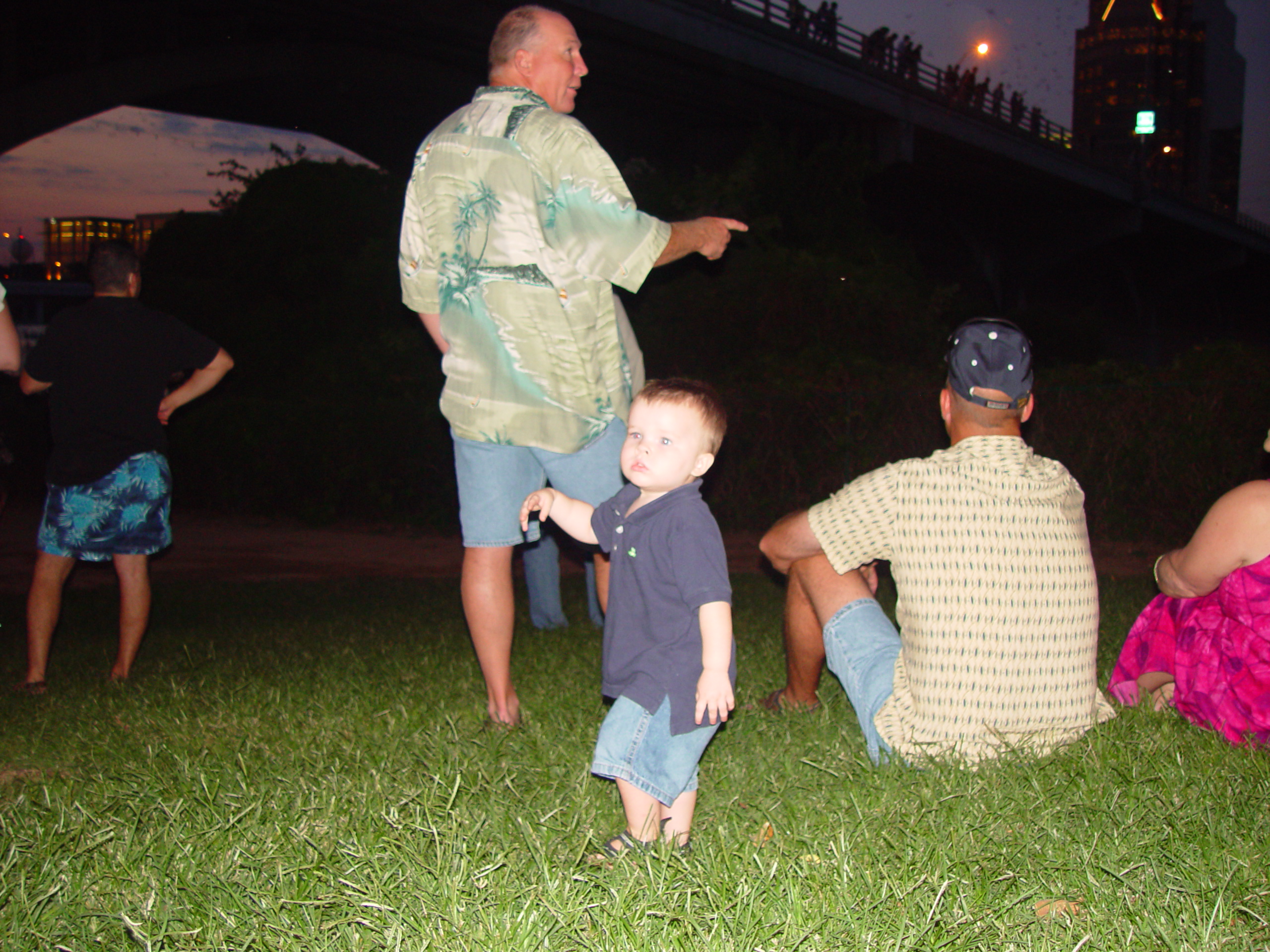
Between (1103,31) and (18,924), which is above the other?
(1103,31)

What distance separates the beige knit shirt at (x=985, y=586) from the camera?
2582 mm

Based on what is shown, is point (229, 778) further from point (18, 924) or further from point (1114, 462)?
point (1114, 462)

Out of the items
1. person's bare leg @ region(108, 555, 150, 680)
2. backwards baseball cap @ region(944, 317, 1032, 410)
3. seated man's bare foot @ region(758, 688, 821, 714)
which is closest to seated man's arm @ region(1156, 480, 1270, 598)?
backwards baseball cap @ region(944, 317, 1032, 410)

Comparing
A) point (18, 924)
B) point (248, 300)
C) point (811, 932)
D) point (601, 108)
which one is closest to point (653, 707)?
point (811, 932)

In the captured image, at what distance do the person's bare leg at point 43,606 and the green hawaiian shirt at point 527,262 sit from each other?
2.09 m

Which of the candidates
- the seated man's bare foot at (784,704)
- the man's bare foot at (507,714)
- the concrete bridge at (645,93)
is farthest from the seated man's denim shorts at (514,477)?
the concrete bridge at (645,93)

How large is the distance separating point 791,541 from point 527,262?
1.21 meters

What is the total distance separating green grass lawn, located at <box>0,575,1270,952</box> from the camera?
2072 mm

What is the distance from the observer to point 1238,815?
2529 millimetres

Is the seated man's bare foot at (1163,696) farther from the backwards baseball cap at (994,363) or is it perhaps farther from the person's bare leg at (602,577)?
the person's bare leg at (602,577)

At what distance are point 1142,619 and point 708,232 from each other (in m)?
1.85

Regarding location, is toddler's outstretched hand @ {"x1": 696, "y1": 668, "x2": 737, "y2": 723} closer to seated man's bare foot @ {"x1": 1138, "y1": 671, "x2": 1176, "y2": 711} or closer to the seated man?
the seated man

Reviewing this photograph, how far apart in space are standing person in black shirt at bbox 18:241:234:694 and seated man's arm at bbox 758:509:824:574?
9.02 ft

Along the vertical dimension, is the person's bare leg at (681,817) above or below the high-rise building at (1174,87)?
below
